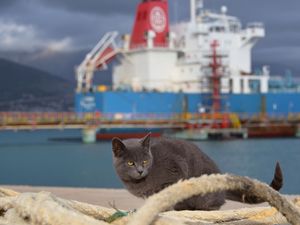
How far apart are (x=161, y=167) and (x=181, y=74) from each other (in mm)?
32896

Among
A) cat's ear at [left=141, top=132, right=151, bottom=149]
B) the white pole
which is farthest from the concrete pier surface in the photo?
the white pole

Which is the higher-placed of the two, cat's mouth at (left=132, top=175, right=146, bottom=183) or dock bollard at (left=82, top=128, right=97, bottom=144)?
cat's mouth at (left=132, top=175, right=146, bottom=183)

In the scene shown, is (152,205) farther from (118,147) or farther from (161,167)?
(161,167)

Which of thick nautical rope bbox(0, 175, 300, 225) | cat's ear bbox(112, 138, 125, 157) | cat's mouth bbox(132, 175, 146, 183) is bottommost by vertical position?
cat's mouth bbox(132, 175, 146, 183)

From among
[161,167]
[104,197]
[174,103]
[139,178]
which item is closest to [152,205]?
[139,178]

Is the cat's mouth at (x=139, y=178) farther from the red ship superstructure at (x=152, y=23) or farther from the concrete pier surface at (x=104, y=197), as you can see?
the red ship superstructure at (x=152, y=23)

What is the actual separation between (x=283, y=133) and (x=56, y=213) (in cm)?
3420

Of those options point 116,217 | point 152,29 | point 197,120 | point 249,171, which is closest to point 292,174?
point 249,171

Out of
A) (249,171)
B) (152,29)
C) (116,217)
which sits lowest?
(249,171)

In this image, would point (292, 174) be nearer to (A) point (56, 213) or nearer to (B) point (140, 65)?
(A) point (56, 213)

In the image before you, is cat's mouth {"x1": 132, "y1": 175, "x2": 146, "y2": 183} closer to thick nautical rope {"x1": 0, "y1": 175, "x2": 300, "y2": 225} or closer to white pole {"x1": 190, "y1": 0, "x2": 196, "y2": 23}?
thick nautical rope {"x1": 0, "y1": 175, "x2": 300, "y2": 225}

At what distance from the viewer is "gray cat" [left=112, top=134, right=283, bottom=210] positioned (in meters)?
2.17

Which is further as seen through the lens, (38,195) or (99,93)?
(99,93)

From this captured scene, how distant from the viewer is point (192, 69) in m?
34.3
